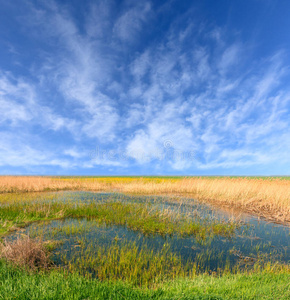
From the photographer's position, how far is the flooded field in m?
4.89

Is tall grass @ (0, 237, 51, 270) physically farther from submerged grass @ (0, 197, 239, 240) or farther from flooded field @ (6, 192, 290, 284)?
submerged grass @ (0, 197, 239, 240)

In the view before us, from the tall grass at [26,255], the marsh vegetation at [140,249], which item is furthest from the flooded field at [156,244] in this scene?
the tall grass at [26,255]

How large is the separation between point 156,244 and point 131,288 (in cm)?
309

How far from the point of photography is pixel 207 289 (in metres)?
3.62

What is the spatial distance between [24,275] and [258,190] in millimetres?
17932

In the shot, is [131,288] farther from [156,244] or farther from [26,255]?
[26,255]

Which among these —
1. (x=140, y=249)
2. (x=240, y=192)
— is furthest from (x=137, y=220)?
(x=240, y=192)

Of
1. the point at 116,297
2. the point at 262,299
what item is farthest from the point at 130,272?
the point at 262,299

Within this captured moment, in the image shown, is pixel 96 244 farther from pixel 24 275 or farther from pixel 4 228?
pixel 4 228

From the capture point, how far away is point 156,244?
258 inches

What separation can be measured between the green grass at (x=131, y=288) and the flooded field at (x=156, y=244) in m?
0.68

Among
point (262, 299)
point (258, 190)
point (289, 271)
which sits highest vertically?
point (258, 190)

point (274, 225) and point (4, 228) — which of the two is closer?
point (4, 228)

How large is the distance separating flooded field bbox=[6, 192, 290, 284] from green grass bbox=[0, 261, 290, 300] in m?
0.68
